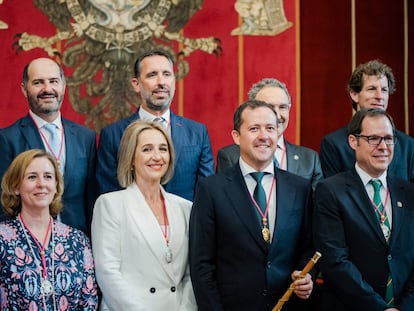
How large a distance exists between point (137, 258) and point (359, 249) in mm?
957

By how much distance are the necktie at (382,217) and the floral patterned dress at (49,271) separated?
4.11 feet

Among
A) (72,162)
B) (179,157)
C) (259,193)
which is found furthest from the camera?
(179,157)

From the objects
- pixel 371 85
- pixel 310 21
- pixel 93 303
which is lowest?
pixel 93 303

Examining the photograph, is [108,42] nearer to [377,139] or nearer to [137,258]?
[137,258]

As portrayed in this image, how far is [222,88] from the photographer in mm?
5812

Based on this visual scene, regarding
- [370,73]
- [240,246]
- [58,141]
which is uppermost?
[370,73]

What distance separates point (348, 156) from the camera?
3.98 metres

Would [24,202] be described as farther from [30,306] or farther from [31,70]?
[31,70]

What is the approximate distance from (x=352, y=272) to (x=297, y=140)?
257 cm

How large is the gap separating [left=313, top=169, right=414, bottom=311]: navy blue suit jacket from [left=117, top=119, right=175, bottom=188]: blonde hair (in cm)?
71

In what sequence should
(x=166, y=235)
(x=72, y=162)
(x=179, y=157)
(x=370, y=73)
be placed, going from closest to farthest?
(x=166, y=235) < (x=72, y=162) < (x=179, y=157) < (x=370, y=73)

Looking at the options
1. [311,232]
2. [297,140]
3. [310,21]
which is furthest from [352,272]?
[310,21]

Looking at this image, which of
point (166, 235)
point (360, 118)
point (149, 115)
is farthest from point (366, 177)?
point (149, 115)

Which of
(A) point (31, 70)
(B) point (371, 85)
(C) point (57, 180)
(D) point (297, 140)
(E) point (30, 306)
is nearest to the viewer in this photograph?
(E) point (30, 306)
